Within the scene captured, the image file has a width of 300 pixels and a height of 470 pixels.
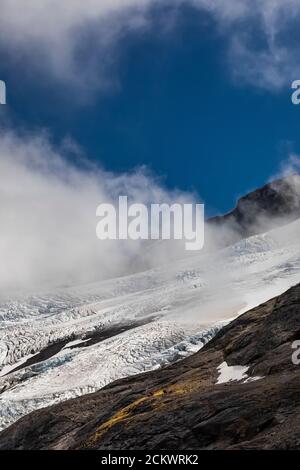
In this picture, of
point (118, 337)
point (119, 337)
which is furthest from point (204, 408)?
point (118, 337)

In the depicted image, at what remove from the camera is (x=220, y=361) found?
136ft

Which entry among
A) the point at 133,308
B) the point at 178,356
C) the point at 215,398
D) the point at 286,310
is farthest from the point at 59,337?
the point at 215,398

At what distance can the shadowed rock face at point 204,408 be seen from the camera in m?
22.9

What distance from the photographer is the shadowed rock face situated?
22.9 m

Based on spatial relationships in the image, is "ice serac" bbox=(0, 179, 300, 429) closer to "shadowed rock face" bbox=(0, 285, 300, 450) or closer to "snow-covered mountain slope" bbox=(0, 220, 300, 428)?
"snow-covered mountain slope" bbox=(0, 220, 300, 428)

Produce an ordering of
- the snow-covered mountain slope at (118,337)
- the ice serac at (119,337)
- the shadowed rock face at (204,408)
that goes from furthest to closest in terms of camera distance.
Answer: the snow-covered mountain slope at (118,337) < the ice serac at (119,337) < the shadowed rock face at (204,408)

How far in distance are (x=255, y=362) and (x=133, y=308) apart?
131m

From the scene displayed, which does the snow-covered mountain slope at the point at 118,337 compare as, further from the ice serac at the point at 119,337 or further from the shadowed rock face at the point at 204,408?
the shadowed rock face at the point at 204,408

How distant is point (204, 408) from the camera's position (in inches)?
1001

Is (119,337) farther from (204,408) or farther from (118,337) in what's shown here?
(204,408)

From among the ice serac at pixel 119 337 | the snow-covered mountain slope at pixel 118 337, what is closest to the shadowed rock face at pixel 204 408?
the ice serac at pixel 119 337

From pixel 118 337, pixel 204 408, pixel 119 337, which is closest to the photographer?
pixel 204 408
